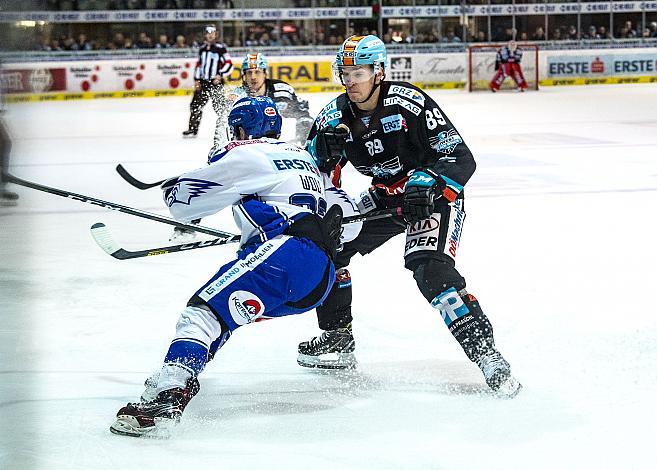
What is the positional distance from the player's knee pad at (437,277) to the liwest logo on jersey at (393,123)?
1.42 feet

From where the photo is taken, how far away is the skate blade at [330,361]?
10.2ft

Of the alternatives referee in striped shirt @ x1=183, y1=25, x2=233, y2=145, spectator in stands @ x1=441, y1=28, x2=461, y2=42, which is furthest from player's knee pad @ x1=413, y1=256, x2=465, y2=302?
spectator in stands @ x1=441, y1=28, x2=461, y2=42

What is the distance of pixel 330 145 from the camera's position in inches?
119

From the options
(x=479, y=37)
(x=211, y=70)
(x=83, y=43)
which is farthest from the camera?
(x=479, y=37)

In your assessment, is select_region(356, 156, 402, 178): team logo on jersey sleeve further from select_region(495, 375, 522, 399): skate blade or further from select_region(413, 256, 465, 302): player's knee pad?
select_region(495, 375, 522, 399): skate blade

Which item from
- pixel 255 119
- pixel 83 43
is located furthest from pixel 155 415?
pixel 83 43

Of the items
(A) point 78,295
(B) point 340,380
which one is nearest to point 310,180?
(B) point 340,380

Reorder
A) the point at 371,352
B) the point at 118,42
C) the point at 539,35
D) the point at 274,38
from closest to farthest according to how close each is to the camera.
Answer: the point at 371,352
the point at 118,42
the point at 274,38
the point at 539,35

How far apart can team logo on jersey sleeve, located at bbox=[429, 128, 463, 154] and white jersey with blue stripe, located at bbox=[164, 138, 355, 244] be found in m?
0.51

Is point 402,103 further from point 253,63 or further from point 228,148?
point 253,63

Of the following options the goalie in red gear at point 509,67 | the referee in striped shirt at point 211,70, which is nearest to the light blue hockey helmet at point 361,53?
the referee in striped shirt at point 211,70

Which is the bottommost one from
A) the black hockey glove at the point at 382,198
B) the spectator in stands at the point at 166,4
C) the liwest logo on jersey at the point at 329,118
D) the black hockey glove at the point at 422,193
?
the black hockey glove at the point at 382,198

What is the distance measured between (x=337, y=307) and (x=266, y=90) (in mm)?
3885

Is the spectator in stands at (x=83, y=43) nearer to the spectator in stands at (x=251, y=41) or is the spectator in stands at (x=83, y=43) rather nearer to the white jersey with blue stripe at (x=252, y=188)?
the spectator in stands at (x=251, y=41)
